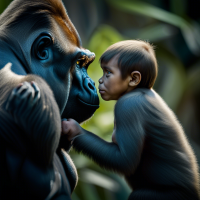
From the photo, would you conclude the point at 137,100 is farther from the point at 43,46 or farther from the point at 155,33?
the point at 155,33

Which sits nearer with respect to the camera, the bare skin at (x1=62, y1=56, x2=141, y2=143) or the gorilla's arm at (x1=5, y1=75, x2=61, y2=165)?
the gorilla's arm at (x1=5, y1=75, x2=61, y2=165)

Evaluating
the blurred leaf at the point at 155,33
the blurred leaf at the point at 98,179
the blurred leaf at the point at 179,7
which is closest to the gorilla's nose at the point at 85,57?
the blurred leaf at the point at 98,179

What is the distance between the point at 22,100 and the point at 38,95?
6 centimetres

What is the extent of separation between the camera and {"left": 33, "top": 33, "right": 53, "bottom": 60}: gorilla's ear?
4.41 ft

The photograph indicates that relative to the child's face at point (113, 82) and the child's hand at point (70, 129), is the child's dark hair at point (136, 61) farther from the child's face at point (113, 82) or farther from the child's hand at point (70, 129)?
the child's hand at point (70, 129)

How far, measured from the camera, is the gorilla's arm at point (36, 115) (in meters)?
1.05

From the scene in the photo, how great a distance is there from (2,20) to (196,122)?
16.9 ft

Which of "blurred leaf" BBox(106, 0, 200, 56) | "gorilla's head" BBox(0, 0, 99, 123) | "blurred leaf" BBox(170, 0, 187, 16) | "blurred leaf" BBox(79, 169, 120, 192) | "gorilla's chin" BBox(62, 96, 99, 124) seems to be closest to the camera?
"gorilla's head" BBox(0, 0, 99, 123)

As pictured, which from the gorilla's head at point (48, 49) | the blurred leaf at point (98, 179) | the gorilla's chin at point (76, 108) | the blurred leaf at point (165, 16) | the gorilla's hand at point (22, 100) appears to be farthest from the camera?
the blurred leaf at point (165, 16)

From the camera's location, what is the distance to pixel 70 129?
4.60 feet

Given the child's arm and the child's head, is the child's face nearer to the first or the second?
the child's head

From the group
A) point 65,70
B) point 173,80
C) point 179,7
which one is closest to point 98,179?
point 173,80

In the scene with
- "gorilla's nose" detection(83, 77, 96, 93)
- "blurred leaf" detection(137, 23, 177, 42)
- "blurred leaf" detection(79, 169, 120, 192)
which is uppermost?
"gorilla's nose" detection(83, 77, 96, 93)

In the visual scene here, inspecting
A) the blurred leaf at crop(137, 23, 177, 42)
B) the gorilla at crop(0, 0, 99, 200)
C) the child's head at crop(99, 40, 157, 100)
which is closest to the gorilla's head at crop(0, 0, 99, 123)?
the gorilla at crop(0, 0, 99, 200)
